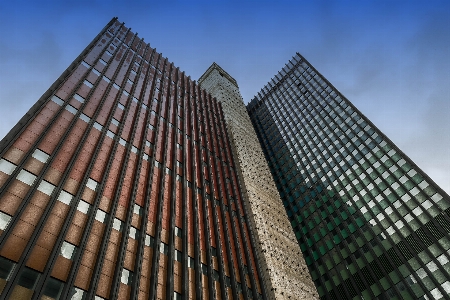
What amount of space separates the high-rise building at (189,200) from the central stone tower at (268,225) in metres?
0.28

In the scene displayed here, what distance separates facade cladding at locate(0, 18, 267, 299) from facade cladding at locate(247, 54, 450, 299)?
27264 mm

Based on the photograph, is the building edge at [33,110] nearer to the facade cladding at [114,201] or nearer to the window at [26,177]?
the facade cladding at [114,201]

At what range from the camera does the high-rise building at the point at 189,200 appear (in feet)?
77.0

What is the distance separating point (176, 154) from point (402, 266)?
39921 mm

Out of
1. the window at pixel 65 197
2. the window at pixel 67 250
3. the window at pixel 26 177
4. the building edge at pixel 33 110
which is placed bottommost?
the window at pixel 67 250

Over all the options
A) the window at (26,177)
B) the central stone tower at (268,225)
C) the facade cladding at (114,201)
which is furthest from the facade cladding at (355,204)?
the window at (26,177)

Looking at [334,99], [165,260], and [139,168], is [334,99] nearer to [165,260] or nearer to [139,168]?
[139,168]

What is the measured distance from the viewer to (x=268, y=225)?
45562 mm

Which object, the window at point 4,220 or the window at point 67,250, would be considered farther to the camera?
the window at point 67,250

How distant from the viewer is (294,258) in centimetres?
4456

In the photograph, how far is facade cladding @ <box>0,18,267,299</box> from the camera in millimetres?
21688

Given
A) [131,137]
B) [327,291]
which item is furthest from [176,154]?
[327,291]

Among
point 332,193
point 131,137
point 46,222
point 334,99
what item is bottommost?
point 46,222

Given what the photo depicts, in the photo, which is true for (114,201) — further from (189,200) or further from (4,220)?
(189,200)
